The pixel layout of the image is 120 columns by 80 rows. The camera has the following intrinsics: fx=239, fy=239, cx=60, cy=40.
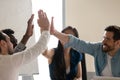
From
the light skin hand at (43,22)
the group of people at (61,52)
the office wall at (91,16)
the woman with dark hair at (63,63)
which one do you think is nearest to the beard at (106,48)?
the group of people at (61,52)

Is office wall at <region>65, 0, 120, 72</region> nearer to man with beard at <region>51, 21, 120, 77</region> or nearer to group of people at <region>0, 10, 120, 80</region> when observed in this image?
group of people at <region>0, 10, 120, 80</region>

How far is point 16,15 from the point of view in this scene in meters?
3.13

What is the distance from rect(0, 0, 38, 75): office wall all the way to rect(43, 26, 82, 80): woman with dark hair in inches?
24.9

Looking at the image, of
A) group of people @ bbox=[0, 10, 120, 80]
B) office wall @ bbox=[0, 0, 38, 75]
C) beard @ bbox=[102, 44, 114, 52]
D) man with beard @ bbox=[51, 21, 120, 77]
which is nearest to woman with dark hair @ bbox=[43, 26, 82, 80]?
group of people @ bbox=[0, 10, 120, 80]

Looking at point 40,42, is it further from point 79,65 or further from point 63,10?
point 63,10

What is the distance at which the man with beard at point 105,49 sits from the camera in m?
2.19

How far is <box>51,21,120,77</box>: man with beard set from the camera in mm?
2186

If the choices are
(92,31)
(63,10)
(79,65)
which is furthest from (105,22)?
(79,65)

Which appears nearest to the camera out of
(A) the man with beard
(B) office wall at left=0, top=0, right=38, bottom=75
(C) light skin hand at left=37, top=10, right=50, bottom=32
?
(C) light skin hand at left=37, top=10, right=50, bottom=32

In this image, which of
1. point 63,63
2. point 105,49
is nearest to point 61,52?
point 63,63

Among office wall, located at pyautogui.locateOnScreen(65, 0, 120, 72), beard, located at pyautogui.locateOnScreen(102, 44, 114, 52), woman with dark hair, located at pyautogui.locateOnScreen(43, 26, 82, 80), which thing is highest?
office wall, located at pyautogui.locateOnScreen(65, 0, 120, 72)

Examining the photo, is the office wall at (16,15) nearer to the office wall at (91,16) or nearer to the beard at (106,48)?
the office wall at (91,16)

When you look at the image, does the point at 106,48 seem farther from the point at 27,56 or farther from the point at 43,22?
the point at 27,56

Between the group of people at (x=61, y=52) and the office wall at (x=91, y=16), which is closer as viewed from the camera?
the group of people at (x=61, y=52)
